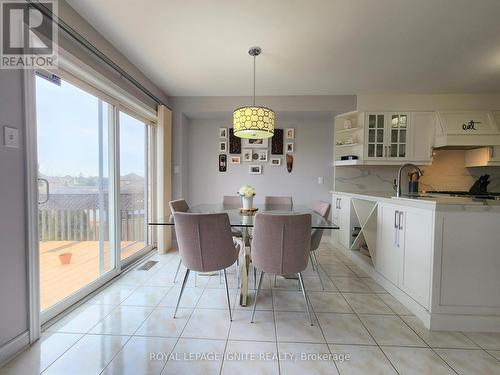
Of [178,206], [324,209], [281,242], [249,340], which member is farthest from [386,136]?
[249,340]

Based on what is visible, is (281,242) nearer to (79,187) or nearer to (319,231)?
(319,231)

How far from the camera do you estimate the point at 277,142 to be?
155 inches

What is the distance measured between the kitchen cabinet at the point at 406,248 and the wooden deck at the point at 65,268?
115 inches

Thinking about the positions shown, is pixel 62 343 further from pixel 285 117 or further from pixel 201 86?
pixel 285 117

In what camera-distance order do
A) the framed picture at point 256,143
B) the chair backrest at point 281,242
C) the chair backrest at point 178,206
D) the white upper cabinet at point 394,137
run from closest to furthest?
the chair backrest at point 281,242 < the chair backrest at point 178,206 < the white upper cabinet at point 394,137 < the framed picture at point 256,143

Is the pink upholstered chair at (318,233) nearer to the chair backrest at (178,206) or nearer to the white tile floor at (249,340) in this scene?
the white tile floor at (249,340)

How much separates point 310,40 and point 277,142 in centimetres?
196

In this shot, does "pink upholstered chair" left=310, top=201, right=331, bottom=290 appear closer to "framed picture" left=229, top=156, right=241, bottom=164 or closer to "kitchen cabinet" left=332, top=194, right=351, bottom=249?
"kitchen cabinet" left=332, top=194, right=351, bottom=249

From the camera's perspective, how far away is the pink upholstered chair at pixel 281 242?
5.27 ft

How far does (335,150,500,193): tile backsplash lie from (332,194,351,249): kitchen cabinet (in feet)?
1.26

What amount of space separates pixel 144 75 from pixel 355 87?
9.47 ft

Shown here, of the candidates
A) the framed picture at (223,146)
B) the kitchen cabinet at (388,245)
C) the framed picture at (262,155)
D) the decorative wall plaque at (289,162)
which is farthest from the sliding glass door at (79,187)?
the kitchen cabinet at (388,245)

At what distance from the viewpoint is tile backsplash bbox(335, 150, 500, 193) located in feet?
11.9

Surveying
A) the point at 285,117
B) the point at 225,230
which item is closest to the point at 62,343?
the point at 225,230
